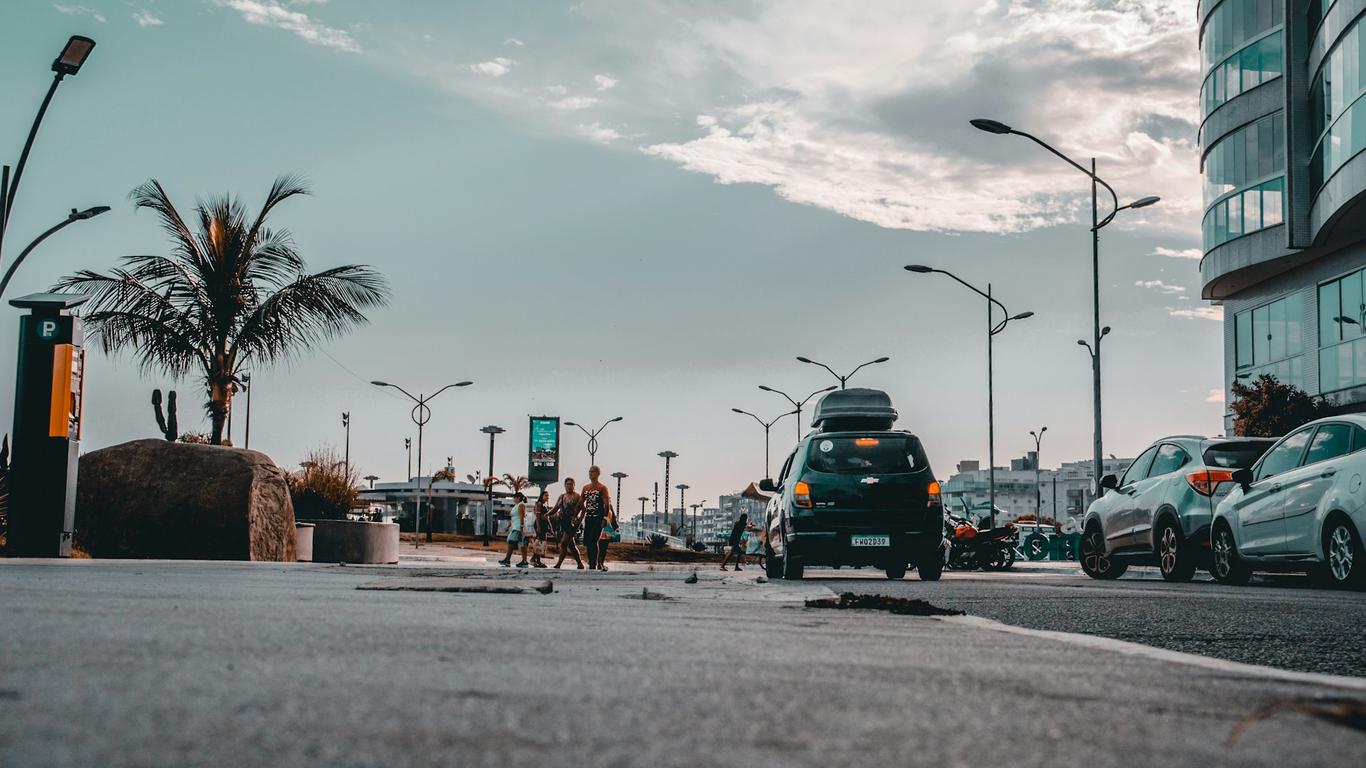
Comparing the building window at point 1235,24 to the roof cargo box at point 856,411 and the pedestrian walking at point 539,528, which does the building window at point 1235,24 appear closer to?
the roof cargo box at point 856,411

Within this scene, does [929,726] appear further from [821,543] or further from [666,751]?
[821,543]

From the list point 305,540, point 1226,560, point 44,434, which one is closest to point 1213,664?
point 1226,560

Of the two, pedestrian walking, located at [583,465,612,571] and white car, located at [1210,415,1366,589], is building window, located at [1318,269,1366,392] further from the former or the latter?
white car, located at [1210,415,1366,589]

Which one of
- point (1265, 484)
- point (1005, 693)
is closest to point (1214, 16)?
point (1265, 484)

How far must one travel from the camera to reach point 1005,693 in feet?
9.53

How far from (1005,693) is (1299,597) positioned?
26.8 feet

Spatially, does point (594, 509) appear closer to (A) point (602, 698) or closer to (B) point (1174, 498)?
(B) point (1174, 498)

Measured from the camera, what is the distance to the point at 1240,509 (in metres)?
13.5

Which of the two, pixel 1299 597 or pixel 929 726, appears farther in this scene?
pixel 1299 597

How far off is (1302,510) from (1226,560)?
6.17 feet

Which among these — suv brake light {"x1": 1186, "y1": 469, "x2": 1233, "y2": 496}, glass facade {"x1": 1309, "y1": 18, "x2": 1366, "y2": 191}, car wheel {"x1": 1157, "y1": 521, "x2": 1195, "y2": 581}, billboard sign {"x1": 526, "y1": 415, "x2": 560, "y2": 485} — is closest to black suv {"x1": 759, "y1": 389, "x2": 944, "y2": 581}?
car wheel {"x1": 1157, "y1": 521, "x2": 1195, "y2": 581}

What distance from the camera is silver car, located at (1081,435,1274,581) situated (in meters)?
14.6

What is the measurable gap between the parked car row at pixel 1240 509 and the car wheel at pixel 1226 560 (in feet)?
0.04

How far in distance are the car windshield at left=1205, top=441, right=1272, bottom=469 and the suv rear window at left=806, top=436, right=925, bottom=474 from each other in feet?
10.5
